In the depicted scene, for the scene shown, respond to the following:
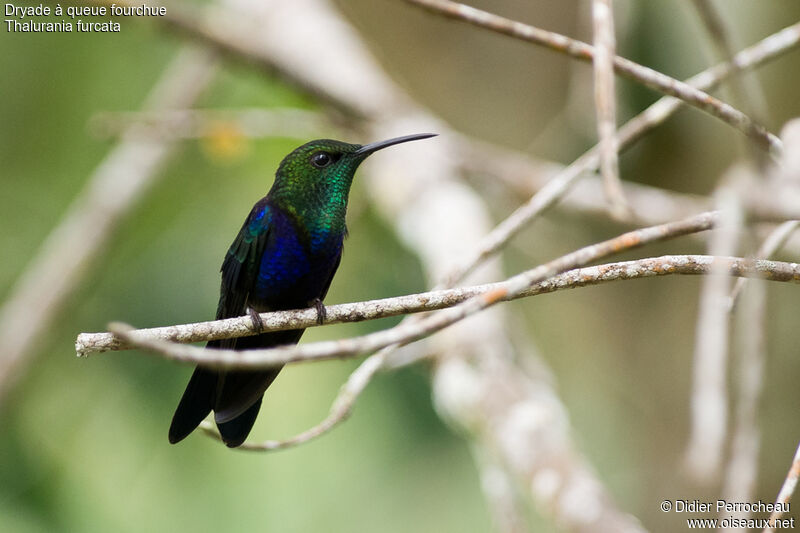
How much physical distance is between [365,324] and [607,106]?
4.08 m

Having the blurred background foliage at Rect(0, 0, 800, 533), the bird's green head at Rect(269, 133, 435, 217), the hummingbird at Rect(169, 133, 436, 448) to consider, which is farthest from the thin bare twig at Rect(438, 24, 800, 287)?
the blurred background foliage at Rect(0, 0, 800, 533)

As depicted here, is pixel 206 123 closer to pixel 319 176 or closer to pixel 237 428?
pixel 319 176

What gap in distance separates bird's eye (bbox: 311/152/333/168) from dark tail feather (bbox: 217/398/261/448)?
3.13 feet

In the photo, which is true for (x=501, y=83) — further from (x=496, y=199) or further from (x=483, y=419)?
(x=483, y=419)

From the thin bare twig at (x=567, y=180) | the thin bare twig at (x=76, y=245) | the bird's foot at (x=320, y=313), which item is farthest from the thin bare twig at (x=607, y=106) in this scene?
the thin bare twig at (x=76, y=245)

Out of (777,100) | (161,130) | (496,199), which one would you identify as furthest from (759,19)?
(161,130)

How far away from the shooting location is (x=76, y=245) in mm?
4867

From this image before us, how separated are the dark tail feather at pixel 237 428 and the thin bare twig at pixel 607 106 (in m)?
1.15

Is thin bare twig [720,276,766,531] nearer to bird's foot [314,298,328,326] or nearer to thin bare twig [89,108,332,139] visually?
bird's foot [314,298,328,326]

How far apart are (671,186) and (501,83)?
1482 millimetres

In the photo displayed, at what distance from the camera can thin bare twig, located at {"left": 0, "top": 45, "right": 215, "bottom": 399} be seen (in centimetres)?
470

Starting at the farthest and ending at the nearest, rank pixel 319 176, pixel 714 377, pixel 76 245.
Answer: pixel 76 245, pixel 319 176, pixel 714 377

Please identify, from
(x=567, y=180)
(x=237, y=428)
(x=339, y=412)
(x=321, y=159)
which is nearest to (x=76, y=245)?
(x=321, y=159)

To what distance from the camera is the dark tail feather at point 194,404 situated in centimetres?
215
